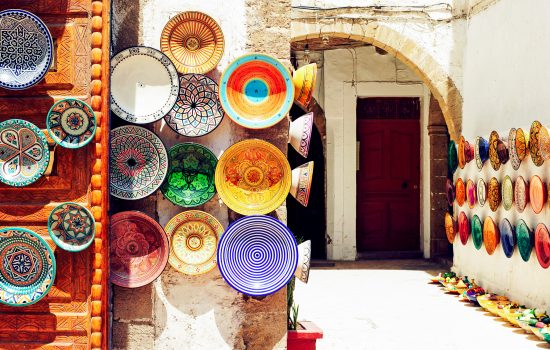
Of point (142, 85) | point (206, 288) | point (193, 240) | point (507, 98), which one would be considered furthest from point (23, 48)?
point (507, 98)

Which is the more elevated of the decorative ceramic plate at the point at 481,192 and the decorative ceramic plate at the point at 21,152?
the decorative ceramic plate at the point at 21,152

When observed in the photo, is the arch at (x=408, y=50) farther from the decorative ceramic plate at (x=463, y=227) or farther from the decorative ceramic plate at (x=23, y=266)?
the decorative ceramic plate at (x=23, y=266)

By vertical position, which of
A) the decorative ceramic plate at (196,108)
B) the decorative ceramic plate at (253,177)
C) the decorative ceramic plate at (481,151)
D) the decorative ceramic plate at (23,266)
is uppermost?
the decorative ceramic plate at (196,108)

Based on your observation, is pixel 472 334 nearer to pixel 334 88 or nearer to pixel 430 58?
pixel 430 58

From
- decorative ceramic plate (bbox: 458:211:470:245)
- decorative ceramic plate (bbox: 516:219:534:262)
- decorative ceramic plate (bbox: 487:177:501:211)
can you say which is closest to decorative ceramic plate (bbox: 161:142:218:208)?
decorative ceramic plate (bbox: 516:219:534:262)

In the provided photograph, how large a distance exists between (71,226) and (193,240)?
25.2 inches

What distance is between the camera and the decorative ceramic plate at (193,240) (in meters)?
4.01

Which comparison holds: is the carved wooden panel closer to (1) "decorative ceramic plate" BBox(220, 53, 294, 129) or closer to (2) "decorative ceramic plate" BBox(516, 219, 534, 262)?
(1) "decorative ceramic plate" BBox(220, 53, 294, 129)

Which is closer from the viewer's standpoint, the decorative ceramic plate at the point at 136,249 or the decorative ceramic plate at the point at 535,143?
the decorative ceramic plate at the point at 136,249

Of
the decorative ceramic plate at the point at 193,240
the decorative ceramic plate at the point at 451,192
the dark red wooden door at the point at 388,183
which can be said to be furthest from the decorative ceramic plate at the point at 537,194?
the dark red wooden door at the point at 388,183

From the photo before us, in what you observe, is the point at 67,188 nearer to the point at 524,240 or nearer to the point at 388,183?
the point at 524,240

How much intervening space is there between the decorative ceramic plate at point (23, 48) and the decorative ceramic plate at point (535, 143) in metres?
4.12

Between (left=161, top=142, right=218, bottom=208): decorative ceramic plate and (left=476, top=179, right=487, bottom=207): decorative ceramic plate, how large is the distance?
15.4 feet

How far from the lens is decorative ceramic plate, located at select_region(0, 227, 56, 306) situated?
3752 millimetres
